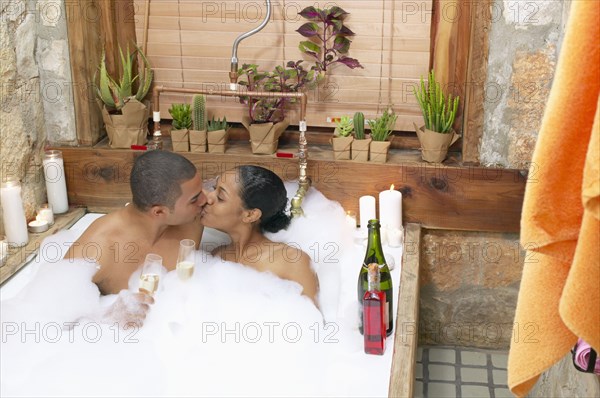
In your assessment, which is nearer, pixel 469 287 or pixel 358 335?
pixel 358 335

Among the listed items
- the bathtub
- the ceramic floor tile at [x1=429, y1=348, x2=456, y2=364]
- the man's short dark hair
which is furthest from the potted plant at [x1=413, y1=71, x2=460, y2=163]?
the man's short dark hair

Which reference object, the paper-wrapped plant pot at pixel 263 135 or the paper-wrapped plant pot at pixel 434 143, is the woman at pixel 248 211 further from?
the paper-wrapped plant pot at pixel 434 143

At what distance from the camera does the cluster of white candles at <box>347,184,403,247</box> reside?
259 centimetres

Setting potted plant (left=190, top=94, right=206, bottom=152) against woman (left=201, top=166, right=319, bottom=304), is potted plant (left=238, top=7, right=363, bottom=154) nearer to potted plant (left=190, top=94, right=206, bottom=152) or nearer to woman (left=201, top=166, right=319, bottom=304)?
potted plant (left=190, top=94, right=206, bottom=152)

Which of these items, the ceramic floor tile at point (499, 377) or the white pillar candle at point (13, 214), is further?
the ceramic floor tile at point (499, 377)

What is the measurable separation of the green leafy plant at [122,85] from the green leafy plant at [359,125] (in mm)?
781

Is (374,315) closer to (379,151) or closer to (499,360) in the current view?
(379,151)

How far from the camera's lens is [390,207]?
260 cm

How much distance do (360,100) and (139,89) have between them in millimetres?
813

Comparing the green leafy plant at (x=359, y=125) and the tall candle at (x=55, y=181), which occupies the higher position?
the green leafy plant at (x=359, y=125)

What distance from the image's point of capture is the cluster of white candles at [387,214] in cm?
259

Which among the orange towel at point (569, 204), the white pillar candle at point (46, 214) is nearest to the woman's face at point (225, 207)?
the white pillar candle at point (46, 214)

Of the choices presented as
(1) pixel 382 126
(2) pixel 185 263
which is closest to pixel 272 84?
(1) pixel 382 126

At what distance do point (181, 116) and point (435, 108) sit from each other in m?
0.91
